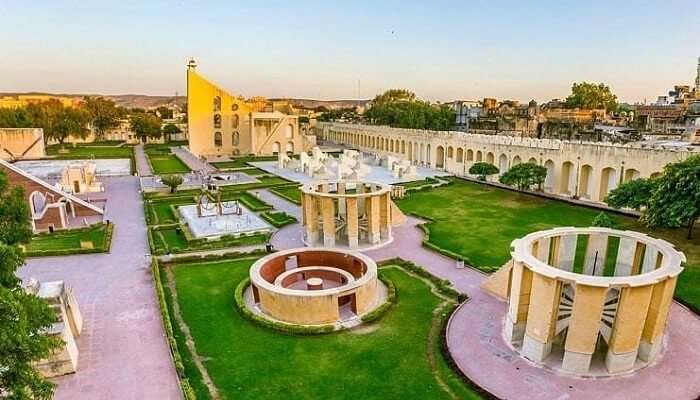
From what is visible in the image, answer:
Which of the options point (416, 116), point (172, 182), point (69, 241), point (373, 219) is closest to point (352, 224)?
point (373, 219)

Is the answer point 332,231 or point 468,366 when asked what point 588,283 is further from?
point 332,231

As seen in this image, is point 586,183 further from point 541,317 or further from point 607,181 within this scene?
point 541,317

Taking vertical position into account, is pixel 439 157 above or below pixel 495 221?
above

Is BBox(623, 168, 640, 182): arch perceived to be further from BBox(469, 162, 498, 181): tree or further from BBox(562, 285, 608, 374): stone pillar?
BBox(562, 285, 608, 374): stone pillar

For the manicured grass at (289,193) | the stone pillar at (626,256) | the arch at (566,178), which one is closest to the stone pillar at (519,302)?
the stone pillar at (626,256)

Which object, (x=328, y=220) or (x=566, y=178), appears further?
(x=566, y=178)

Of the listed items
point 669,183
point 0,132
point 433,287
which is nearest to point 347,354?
point 433,287
